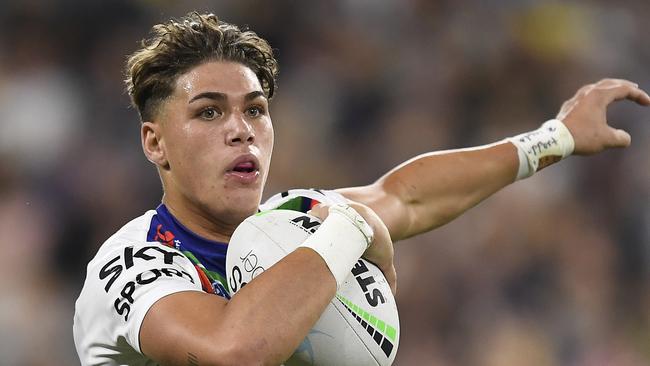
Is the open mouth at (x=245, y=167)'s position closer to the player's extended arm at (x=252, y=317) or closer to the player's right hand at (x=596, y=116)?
the player's extended arm at (x=252, y=317)

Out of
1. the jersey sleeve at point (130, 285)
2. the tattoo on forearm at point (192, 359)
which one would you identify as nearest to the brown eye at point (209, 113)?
the jersey sleeve at point (130, 285)

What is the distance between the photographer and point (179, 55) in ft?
10.6

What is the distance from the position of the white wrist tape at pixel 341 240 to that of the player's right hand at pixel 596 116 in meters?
1.48

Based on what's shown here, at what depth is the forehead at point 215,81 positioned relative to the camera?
3154mm

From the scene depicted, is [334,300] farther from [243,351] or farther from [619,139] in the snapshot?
[619,139]

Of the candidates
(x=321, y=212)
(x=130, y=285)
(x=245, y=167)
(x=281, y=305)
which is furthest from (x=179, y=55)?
(x=281, y=305)

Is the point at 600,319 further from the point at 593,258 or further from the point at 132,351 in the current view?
the point at 132,351

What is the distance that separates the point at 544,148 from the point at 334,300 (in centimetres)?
154

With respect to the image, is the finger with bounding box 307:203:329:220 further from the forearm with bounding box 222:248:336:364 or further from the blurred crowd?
the blurred crowd

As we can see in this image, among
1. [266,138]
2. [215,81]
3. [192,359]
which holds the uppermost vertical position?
[215,81]

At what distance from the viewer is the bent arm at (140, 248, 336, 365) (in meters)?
2.43

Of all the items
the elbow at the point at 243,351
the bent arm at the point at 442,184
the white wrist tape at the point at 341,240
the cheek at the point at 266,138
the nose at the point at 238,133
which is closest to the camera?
the elbow at the point at 243,351

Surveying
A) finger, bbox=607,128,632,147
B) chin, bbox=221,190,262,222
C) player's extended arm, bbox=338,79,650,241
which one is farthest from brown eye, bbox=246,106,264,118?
finger, bbox=607,128,632,147

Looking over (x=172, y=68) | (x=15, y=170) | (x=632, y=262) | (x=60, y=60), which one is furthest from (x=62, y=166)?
(x=632, y=262)
